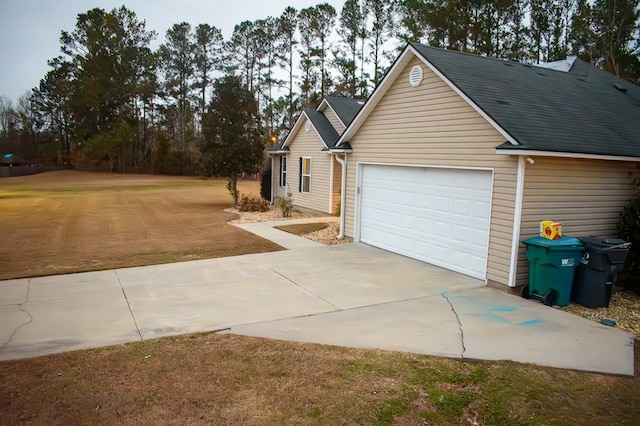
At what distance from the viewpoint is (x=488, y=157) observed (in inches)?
322

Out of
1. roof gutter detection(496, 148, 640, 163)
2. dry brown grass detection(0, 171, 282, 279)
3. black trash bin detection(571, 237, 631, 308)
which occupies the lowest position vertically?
dry brown grass detection(0, 171, 282, 279)

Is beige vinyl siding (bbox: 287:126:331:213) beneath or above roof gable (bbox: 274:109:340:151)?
beneath

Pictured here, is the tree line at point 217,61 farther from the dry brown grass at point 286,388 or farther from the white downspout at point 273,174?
the dry brown grass at point 286,388

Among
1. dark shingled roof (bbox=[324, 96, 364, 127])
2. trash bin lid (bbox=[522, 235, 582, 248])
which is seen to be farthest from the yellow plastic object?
dark shingled roof (bbox=[324, 96, 364, 127])

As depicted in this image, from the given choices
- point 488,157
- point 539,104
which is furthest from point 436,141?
point 539,104

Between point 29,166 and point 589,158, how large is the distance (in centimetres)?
6117

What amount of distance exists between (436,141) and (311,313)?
192 inches

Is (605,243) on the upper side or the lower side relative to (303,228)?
upper

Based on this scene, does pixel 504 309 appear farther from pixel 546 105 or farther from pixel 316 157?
pixel 316 157

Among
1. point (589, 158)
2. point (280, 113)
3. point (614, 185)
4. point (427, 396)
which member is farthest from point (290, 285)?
point (280, 113)

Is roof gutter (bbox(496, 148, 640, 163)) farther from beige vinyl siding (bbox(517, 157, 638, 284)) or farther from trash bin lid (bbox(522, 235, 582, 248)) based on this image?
trash bin lid (bbox(522, 235, 582, 248))

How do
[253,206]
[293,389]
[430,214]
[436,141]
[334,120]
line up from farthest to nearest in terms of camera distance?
[253,206] → [334,120] → [430,214] → [436,141] → [293,389]

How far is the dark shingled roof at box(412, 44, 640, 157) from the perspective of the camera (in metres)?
7.78

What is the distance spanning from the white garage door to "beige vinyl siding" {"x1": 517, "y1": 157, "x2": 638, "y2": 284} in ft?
2.57
